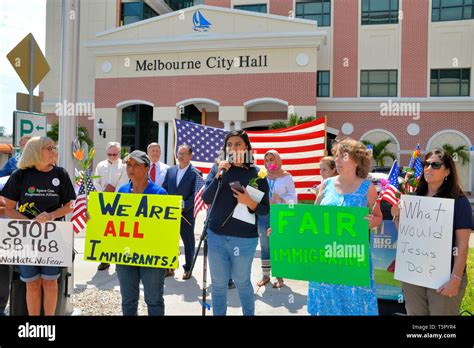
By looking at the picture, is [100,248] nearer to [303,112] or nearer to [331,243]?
[331,243]

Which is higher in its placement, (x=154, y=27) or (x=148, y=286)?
(x=154, y=27)

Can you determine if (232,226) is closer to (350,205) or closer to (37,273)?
(350,205)

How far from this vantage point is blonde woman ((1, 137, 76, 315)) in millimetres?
3695

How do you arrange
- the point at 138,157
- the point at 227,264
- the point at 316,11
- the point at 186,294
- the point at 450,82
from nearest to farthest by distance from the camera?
the point at 138,157 → the point at 227,264 → the point at 186,294 → the point at 450,82 → the point at 316,11

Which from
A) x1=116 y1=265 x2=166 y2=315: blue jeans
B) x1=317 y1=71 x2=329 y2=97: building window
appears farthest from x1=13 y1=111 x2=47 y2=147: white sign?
x1=317 y1=71 x2=329 y2=97: building window

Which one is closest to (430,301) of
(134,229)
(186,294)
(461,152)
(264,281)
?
(134,229)

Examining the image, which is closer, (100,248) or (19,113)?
(100,248)

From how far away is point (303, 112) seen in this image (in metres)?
21.8

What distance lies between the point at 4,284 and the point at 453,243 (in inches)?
169

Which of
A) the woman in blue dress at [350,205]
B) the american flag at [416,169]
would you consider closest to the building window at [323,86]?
the american flag at [416,169]

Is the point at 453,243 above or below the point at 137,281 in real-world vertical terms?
above

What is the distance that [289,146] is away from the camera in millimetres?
7098
